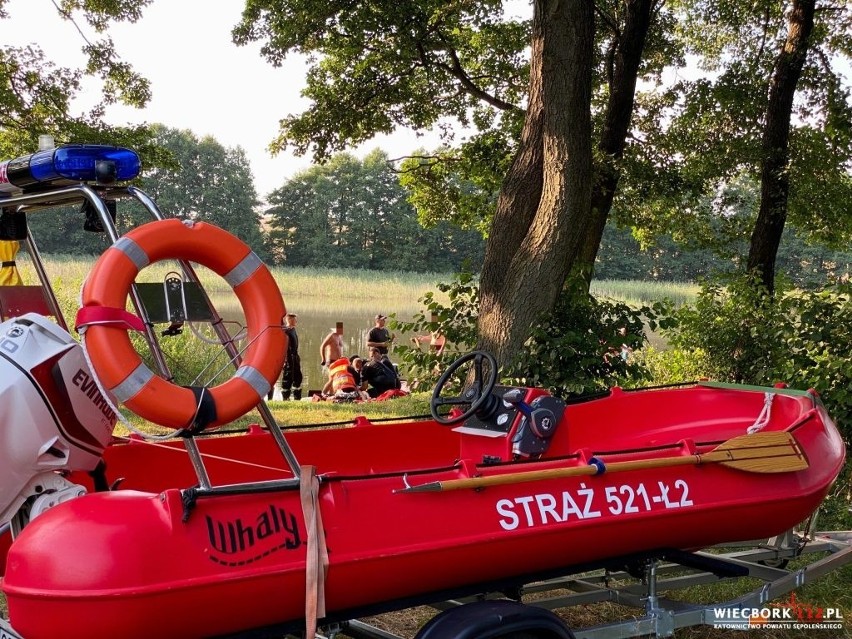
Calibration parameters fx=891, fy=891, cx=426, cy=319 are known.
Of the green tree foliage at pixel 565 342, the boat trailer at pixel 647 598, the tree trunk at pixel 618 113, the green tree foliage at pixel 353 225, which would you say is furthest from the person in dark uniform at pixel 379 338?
the green tree foliage at pixel 353 225

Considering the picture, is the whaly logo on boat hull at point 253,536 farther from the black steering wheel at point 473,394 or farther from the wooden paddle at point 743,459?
the black steering wheel at point 473,394

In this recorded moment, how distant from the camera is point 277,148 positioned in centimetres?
1277

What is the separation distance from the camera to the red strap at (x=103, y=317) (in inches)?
111

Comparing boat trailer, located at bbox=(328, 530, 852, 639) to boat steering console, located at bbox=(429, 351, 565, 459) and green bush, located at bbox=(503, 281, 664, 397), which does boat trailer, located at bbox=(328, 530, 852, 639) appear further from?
green bush, located at bbox=(503, 281, 664, 397)

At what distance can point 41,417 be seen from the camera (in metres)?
3.07

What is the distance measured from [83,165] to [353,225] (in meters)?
46.9

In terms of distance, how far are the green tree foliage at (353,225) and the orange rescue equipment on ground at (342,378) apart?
112 feet

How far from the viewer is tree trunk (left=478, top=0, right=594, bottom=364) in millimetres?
7117

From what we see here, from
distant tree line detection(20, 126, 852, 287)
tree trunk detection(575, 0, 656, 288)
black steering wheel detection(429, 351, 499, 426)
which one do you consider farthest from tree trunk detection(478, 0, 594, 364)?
distant tree line detection(20, 126, 852, 287)

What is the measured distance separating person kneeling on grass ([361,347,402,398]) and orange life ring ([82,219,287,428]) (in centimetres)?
874

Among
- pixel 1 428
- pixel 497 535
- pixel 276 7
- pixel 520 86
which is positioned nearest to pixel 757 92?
pixel 520 86

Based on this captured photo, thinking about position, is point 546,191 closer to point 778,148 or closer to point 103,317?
point 103,317

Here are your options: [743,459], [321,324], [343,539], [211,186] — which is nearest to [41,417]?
[343,539]

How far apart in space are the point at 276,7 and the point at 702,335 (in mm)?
6689
